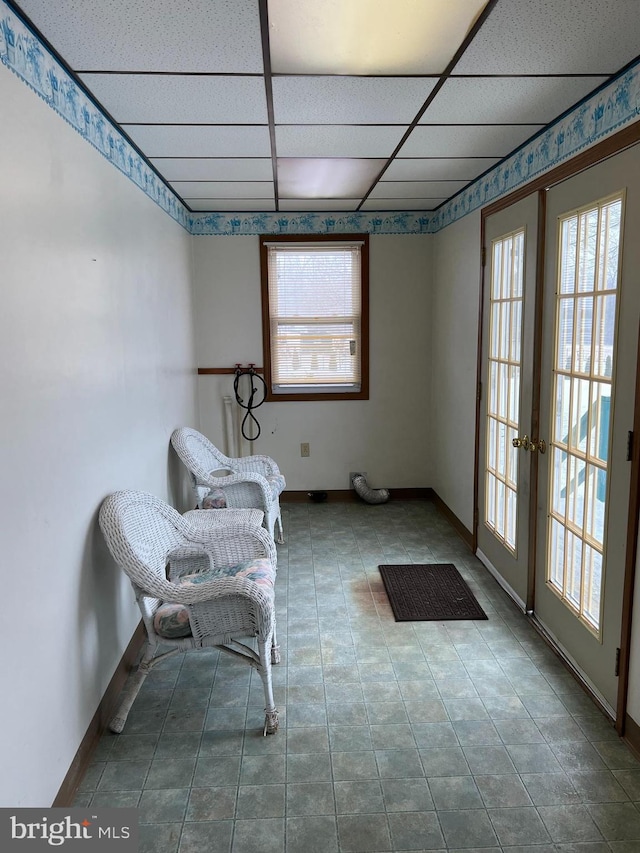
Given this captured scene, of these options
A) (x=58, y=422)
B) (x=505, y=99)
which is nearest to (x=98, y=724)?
(x=58, y=422)

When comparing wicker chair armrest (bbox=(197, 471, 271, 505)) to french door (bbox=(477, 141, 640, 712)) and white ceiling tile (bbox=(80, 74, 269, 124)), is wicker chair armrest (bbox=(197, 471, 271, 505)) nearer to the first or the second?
french door (bbox=(477, 141, 640, 712))

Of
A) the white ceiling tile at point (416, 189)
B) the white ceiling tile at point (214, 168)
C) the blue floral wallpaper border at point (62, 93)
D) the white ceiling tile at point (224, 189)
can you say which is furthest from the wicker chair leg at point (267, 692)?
the white ceiling tile at point (416, 189)

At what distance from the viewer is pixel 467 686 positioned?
2.48 m

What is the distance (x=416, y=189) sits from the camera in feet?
13.0

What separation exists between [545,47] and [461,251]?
7.39 feet

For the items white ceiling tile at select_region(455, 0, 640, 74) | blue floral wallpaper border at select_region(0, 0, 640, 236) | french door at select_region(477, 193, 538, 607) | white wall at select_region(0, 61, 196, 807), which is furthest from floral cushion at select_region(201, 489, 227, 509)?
white ceiling tile at select_region(455, 0, 640, 74)

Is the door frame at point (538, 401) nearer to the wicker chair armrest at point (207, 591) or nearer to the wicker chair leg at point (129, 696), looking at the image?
the wicker chair armrest at point (207, 591)

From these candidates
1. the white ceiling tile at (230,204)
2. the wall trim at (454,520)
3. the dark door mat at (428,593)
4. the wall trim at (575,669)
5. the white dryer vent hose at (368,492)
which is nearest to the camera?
the wall trim at (575,669)

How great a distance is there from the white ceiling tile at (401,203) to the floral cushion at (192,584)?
2890 millimetres

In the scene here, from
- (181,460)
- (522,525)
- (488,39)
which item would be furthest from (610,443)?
(181,460)

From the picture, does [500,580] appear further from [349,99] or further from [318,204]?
[318,204]

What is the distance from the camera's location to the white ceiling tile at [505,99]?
2.11 meters

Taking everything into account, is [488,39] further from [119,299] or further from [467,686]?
[467,686]

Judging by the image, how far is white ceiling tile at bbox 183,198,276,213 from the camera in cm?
418
